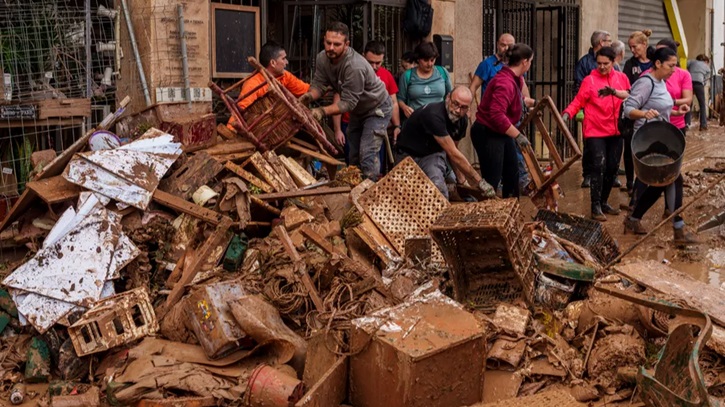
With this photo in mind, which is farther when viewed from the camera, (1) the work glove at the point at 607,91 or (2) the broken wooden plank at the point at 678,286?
(1) the work glove at the point at 607,91

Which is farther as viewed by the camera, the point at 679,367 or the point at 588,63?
the point at 588,63

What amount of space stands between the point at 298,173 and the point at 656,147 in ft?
11.1

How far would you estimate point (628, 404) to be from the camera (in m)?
5.35

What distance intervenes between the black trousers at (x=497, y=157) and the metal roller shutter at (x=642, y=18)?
9191 millimetres

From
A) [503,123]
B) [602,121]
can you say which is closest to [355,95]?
[503,123]

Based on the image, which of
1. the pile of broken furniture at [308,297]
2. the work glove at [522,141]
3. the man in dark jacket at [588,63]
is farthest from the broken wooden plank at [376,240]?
the man in dark jacket at [588,63]

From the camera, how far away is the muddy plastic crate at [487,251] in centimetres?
620

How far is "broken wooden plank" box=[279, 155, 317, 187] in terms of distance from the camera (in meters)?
7.86

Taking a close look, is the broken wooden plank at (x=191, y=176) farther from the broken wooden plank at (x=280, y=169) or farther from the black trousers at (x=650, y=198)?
the black trousers at (x=650, y=198)

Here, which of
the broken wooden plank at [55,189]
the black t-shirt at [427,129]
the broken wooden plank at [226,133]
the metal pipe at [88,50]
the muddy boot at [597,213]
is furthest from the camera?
the muddy boot at [597,213]

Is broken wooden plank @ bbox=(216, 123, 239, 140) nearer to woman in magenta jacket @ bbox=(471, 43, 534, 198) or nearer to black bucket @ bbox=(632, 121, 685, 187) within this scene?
woman in magenta jacket @ bbox=(471, 43, 534, 198)

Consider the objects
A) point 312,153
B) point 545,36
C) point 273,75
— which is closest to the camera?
point 312,153

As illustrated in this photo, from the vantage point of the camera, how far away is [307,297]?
620cm

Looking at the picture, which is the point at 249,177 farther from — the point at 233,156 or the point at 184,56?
the point at 184,56
